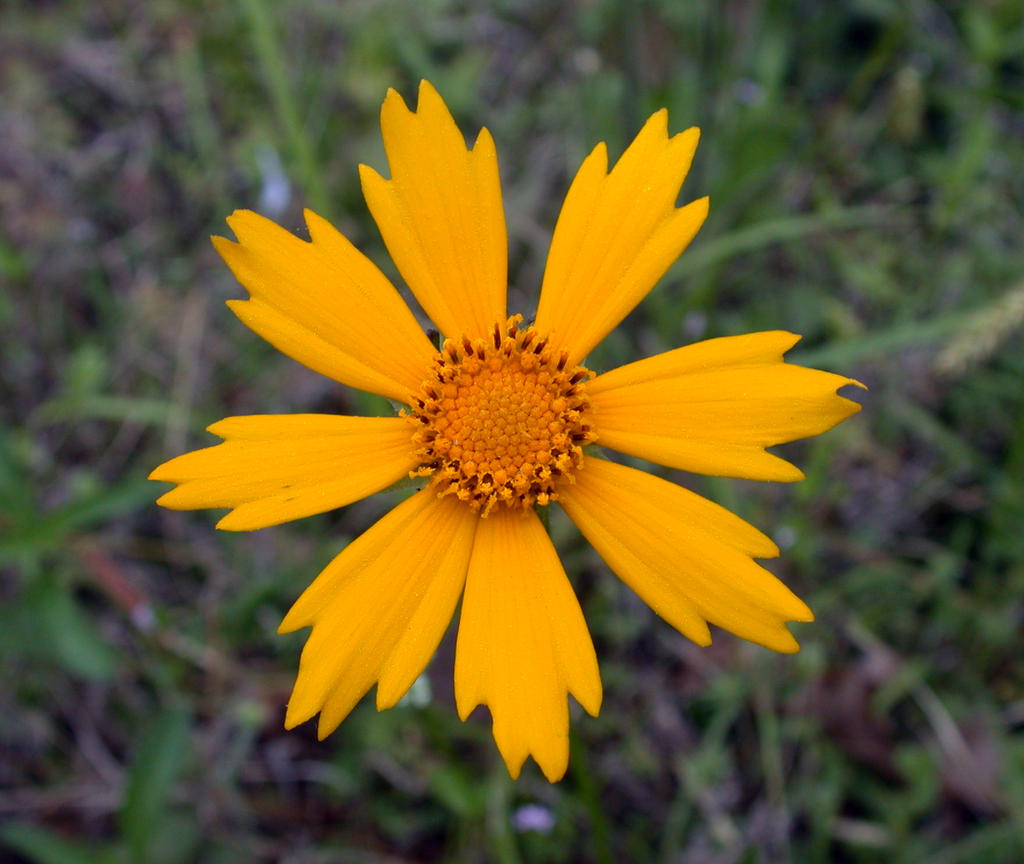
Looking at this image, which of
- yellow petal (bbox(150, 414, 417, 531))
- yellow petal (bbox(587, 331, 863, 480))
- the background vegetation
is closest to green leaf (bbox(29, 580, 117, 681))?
the background vegetation

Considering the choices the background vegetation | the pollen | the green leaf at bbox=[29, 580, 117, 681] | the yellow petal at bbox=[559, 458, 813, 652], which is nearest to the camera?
the yellow petal at bbox=[559, 458, 813, 652]

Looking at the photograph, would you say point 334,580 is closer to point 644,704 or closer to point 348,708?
point 348,708

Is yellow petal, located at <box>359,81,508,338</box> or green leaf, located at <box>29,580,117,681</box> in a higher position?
yellow petal, located at <box>359,81,508,338</box>

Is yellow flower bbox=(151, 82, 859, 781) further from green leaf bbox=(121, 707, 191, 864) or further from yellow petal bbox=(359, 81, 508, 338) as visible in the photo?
green leaf bbox=(121, 707, 191, 864)

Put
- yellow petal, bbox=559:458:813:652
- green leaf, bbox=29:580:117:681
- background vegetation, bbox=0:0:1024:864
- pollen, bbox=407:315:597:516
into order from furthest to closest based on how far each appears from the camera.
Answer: background vegetation, bbox=0:0:1024:864
green leaf, bbox=29:580:117:681
pollen, bbox=407:315:597:516
yellow petal, bbox=559:458:813:652

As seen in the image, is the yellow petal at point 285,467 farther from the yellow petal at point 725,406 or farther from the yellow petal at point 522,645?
the yellow petal at point 725,406

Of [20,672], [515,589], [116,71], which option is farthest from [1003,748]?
[116,71]

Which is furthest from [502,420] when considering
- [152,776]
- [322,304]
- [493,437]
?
[152,776]

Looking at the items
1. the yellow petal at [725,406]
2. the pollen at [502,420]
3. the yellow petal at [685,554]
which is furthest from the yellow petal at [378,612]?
the yellow petal at [725,406]
